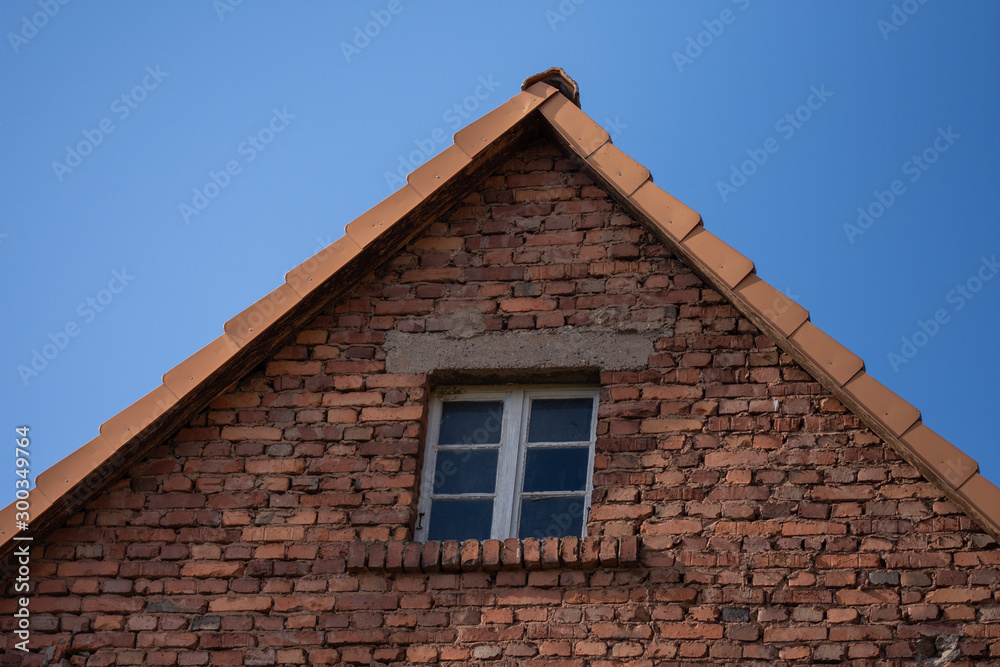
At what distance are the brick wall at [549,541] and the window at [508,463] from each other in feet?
0.62

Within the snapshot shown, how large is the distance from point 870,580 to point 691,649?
92cm

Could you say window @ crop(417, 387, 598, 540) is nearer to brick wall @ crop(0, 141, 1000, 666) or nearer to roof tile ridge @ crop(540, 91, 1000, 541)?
brick wall @ crop(0, 141, 1000, 666)

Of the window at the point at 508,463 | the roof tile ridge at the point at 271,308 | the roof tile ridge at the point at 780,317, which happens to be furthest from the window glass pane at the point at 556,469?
the roof tile ridge at the point at 271,308

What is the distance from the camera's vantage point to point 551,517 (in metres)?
6.34

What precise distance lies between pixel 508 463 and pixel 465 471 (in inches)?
9.6

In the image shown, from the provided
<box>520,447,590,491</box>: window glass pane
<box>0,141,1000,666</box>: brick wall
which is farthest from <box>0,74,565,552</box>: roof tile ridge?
<box>520,447,590,491</box>: window glass pane

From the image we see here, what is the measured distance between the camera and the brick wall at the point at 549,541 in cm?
571

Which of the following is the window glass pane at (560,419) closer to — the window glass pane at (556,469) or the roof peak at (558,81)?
the window glass pane at (556,469)

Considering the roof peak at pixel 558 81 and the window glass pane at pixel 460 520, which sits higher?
the roof peak at pixel 558 81

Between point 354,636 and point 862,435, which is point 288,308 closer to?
point 354,636

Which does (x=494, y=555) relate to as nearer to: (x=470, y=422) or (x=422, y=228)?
(x=470, y=422)

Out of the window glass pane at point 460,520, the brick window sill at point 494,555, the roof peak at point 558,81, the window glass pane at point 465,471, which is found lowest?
the brick window sill at point 494,555

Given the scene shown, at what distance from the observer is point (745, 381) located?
20.9 ft

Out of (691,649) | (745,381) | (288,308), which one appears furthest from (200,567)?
(745,381)
